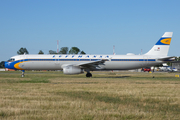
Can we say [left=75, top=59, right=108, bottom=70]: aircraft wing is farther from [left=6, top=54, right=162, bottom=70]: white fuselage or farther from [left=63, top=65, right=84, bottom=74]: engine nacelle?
[left=63, top=65, right=84, bottom=74]: engine nacelle

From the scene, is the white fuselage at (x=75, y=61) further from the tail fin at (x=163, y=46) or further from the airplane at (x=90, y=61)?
the tail fin at (x=163, y=46)

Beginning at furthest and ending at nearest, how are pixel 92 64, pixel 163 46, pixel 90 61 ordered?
1. pixel 163 46
2. pixel 90 61
3. pixel 92 64

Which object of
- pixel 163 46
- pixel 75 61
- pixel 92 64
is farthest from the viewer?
pixel 163 46

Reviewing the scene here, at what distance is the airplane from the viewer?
125 ft

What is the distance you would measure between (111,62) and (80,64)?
17.9ft

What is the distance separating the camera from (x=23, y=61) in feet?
125

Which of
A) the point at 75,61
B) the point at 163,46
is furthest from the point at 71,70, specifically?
the point at 163,46

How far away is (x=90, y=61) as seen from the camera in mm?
38781

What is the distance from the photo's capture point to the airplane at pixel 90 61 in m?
38.0

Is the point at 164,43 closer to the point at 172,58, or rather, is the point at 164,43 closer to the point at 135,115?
the point at 172,58

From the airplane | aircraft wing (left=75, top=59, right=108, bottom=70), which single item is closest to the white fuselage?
the airplane

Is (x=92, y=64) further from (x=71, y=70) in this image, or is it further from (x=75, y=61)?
(x=71, y=70)

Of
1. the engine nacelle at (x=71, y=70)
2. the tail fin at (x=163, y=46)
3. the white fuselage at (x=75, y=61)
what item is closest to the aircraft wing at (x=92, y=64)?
the white fuselage at (x=75, y=61)

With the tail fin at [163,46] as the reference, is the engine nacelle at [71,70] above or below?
below
